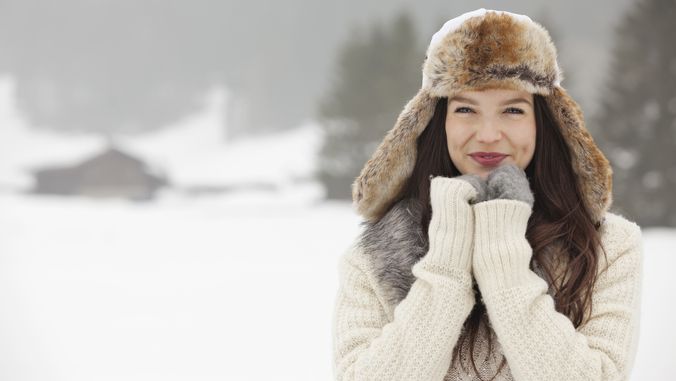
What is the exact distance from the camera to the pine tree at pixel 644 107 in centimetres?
1514

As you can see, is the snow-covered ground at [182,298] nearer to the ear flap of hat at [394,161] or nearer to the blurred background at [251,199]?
the blurred background at [251,199]

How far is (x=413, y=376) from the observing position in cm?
118

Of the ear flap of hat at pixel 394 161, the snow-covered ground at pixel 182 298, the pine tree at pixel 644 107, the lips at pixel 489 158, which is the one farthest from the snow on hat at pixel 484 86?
the pine tree at pixel 644 107

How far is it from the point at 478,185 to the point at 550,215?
0.72 feet

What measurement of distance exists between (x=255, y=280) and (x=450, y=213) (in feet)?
16.9

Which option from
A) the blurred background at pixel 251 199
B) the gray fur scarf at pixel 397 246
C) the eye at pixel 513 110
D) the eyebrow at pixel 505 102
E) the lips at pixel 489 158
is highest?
the blurred background at pixel 251 199

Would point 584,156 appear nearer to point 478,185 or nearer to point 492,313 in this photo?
point 478,185

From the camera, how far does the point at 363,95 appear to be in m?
20.2

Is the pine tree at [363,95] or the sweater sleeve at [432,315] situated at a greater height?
the pine tree at [363,95]

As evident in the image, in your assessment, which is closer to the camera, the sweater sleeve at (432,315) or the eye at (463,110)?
the sweater sleeve at (432,315)

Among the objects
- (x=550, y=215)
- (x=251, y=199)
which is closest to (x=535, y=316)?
(x=550, y=215)

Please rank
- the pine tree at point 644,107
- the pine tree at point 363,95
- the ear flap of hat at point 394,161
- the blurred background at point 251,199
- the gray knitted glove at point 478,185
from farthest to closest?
1. the pine tree at point 363,95
2. the pine tree at point 644,107
3. the blurred background at point 251,199
4. the ear flap of hat at point 394,161
5. the gray knitted glove at point 478,185

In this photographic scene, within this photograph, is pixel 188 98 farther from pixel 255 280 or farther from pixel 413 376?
pixel 413 376

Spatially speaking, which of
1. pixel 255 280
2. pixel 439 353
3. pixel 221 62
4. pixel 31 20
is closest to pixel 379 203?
pixel 439 353
